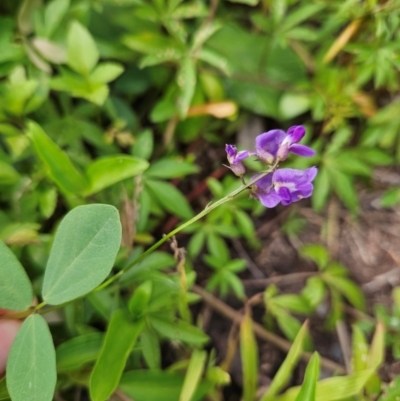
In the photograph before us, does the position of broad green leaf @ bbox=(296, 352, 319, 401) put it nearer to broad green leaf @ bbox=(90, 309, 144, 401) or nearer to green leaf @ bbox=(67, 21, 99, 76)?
broad green leaf @ bbox=(90, 309, 144, 401)

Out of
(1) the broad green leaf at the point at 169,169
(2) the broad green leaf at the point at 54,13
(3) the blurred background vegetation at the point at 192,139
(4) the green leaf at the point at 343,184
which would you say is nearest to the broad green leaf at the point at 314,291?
(3) the blurred background vegetation at the point at 192,139

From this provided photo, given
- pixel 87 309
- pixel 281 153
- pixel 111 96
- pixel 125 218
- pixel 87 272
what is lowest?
pixel 87 309

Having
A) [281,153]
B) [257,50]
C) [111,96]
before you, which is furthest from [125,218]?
[257,50]

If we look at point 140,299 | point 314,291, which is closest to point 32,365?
point 140,299

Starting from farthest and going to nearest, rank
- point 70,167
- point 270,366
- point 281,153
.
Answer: point 270,366 < point 70,167 < point 281,153

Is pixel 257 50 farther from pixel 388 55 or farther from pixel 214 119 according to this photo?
pixel 388 55

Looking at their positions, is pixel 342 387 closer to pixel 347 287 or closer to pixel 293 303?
pixel 293 303
